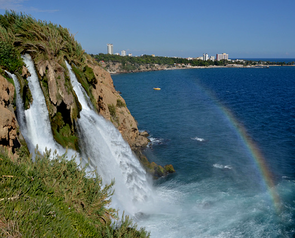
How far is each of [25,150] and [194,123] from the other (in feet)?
109

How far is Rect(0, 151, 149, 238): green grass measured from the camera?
6121 mm

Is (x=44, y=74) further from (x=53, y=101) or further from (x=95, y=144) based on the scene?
(x=95, y=144)

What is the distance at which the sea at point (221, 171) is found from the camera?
57.2 ft

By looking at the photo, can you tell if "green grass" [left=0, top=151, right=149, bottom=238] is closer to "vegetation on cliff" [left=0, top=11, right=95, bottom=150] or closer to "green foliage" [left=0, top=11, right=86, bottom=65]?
"vegetation on cliff" [left=0, top=11, right=95, bottom=150]

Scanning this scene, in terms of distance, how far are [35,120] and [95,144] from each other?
14.9 ft

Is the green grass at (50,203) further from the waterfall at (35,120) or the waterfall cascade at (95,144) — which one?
the waterfall cascade at (95,144)

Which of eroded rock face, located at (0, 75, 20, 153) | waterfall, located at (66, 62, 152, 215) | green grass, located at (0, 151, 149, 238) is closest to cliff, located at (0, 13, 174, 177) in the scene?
eroded rock face, located at (0, 75, 20, 153)

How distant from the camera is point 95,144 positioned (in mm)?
17500

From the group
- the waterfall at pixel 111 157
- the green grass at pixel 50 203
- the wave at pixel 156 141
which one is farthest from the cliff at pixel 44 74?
the wave at pixel 156 141

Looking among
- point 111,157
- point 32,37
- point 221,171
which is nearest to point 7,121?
point 111,157

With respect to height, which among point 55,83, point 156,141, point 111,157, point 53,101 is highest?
point 55,83

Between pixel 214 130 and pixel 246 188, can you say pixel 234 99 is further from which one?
pixel 246 188

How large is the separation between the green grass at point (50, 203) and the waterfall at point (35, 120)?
13.1 feet

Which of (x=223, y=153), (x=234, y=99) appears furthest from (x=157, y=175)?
(x=234, y=99)
